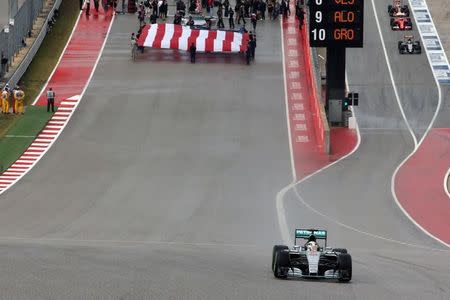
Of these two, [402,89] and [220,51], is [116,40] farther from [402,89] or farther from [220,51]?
[402,89]

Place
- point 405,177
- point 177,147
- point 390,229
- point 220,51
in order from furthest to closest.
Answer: point 220,51, point 177,147, point 405,177, point 390,229

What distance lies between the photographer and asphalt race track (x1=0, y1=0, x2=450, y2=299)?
29.0 meters

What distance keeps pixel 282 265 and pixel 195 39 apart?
47.0 m

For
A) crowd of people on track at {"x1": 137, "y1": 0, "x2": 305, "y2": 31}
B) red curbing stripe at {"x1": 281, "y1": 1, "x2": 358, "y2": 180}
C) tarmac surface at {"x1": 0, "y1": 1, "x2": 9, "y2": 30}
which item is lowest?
red curbing stripe at {"x1": 281, "y1": 1, "x2": 358, "y2": 180}

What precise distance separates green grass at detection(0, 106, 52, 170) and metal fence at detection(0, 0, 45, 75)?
6.57 metres

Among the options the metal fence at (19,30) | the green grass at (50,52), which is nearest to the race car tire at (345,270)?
the green grass at (50,52)

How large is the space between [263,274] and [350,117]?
111ft

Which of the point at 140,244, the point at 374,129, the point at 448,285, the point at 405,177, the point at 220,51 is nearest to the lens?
the point at 448,285

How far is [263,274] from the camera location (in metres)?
30.9

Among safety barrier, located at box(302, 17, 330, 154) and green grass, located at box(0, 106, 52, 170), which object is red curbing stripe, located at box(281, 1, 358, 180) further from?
green grass, located at box(0, 106, 52, 170)

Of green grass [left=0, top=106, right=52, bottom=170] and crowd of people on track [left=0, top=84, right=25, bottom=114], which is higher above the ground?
crowd of people on track [left=0, top=84, right=25, bottom=114]

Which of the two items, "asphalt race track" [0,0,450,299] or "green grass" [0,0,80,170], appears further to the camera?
"green grass" [0,0,80,170]

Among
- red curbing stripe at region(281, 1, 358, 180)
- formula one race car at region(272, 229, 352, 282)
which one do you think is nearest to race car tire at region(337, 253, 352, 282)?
formula one race car at region(272, 229, 352, 282)

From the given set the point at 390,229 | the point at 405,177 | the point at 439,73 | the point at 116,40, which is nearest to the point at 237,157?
the point at 405,177
